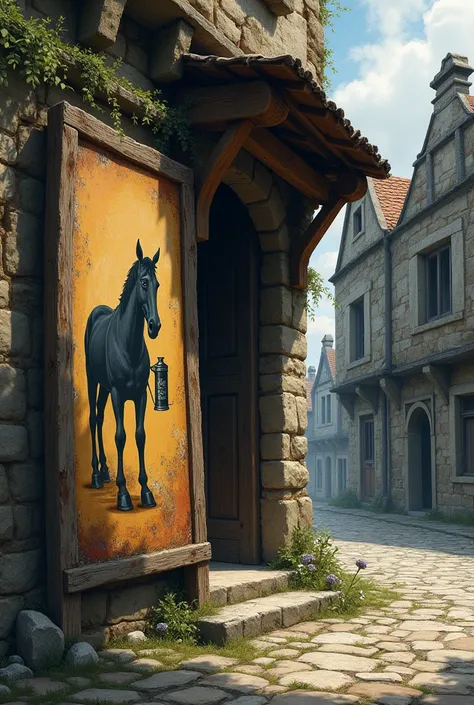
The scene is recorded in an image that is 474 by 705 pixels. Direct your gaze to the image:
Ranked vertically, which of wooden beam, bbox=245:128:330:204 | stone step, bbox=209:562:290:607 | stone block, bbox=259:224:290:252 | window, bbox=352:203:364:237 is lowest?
stone step, bbox=209:562:290:607

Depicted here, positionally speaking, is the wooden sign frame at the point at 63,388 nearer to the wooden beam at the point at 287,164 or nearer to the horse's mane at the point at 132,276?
the horse's mane at the point at 132,276

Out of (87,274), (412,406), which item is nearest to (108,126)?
(87,274)

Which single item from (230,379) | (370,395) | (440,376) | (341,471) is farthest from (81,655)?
(341,471)

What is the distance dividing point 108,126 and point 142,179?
431 millimetres

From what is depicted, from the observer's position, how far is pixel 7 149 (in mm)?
4422

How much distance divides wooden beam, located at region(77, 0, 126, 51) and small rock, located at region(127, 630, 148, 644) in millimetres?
3587

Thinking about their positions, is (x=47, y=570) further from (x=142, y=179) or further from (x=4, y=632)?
(x=142, y=179)

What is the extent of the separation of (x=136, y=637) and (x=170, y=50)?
3801mm

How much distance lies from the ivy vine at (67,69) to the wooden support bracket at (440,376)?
9610mm

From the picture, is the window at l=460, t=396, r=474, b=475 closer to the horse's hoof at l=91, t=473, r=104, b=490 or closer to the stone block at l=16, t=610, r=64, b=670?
the horse's hoof at l=91, t=473, r=104, b=490

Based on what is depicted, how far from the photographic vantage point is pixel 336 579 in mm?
6152

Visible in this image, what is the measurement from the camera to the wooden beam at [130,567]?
4.32 m

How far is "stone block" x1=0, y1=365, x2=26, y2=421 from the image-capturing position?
4293 millimetres

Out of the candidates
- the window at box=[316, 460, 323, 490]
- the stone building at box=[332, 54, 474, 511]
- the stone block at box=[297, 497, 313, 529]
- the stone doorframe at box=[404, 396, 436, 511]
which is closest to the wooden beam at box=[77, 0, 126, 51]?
the stone block at box=[297, 497, 313, 529]
